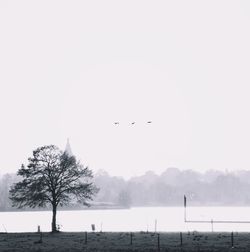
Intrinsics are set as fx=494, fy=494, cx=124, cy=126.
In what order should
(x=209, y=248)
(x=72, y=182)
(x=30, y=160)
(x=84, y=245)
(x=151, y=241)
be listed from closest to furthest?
(x=209, y=248)
(x=84, y=245)
(x=151, y=241)
(x=30, y=160)
(x=72, y=182)

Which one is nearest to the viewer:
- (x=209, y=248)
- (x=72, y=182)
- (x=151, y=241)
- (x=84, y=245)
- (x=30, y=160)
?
(x=209, y=248)

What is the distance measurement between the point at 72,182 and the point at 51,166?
8457 mm

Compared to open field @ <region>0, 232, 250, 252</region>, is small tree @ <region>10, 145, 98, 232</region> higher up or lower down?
higher up

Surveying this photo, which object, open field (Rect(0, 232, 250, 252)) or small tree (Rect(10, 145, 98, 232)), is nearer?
open field (Rect(0, 232, 250, 252))

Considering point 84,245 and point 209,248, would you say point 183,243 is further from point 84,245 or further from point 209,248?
point 84,245

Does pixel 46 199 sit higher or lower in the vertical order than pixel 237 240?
higher

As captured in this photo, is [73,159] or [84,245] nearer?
[84,245]

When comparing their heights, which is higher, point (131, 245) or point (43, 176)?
point (43, 176)

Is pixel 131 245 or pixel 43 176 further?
pixel 43 176

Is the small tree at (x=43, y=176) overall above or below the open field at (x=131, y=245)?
above

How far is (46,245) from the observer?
5544cm

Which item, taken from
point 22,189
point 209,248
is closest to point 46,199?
point 22,189

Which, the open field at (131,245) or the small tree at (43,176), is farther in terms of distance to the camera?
the small tree at (43,176)

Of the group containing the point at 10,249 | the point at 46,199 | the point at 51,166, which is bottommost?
the point at 10,249
